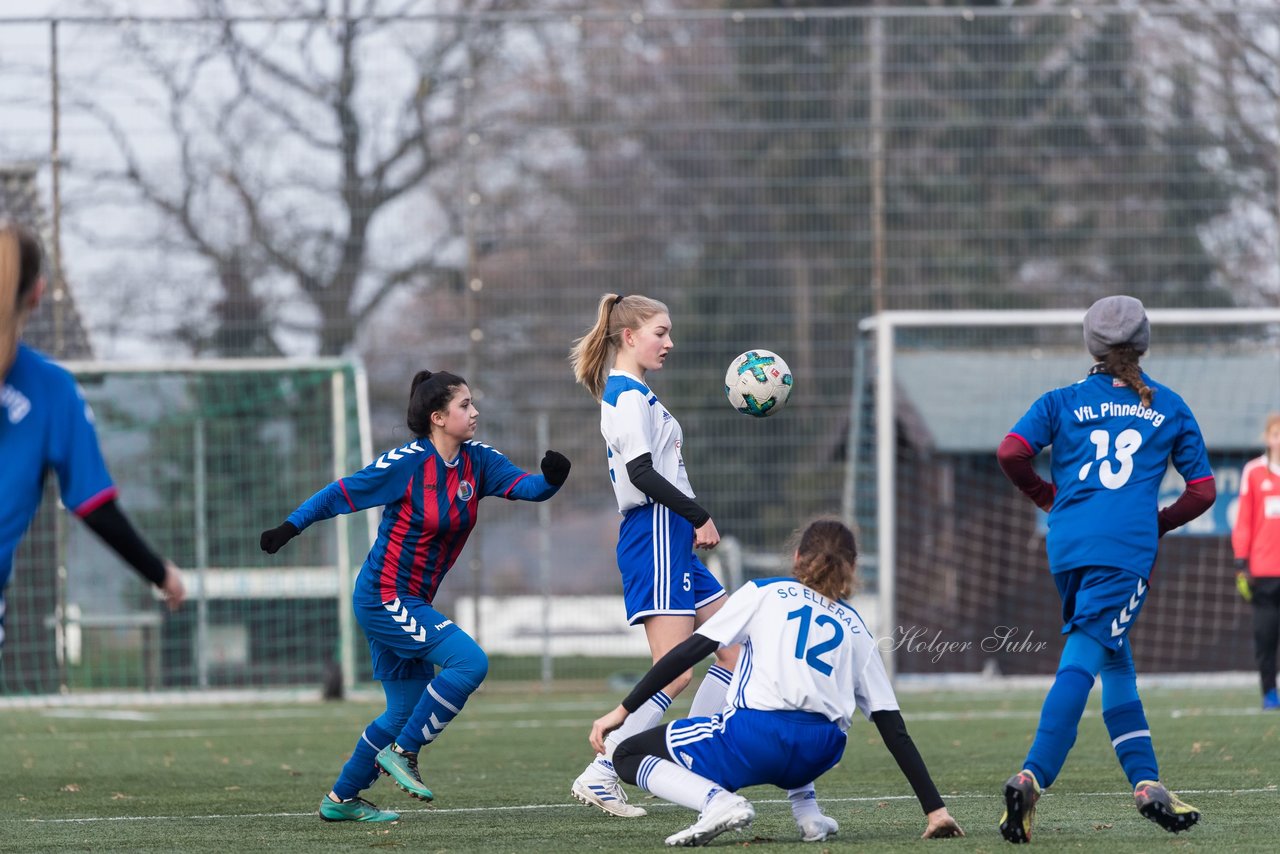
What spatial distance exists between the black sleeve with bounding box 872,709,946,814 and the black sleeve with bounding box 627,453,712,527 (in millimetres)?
1261

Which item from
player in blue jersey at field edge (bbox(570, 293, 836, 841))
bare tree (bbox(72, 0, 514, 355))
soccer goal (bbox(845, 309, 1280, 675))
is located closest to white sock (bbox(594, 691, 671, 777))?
player in blue jersey at field edge (bbox(570, 293, 836, 841))

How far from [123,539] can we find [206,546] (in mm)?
11402

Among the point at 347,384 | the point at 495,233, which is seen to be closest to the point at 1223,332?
the point at 495,233

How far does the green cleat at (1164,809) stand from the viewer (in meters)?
5.47

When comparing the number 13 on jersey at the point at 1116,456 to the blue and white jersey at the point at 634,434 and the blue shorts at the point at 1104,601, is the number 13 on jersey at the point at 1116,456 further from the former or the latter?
the blue and white jersey at the point at 634,434

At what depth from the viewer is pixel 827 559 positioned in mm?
5395

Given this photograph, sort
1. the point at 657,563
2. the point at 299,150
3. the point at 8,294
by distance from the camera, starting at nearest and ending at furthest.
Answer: the point at 8,294
the point at 657,563
the point at 299,150

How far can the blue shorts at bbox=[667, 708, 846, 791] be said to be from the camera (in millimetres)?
5301

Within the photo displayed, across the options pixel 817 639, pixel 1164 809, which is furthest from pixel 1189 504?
pixel 817 639

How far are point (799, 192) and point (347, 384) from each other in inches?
174

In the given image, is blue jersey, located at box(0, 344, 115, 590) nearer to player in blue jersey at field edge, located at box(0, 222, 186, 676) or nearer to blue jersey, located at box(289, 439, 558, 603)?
player in blue jersey at field edge, located at box(0, 222, 186, 676)

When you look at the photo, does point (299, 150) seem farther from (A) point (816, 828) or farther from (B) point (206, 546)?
(A) point (816, 828)

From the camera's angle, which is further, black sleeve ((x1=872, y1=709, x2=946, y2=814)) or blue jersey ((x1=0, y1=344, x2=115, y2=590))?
black sleeve ((x1=872, y1=709, x2=946, y2=814))

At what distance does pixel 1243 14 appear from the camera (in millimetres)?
16125
